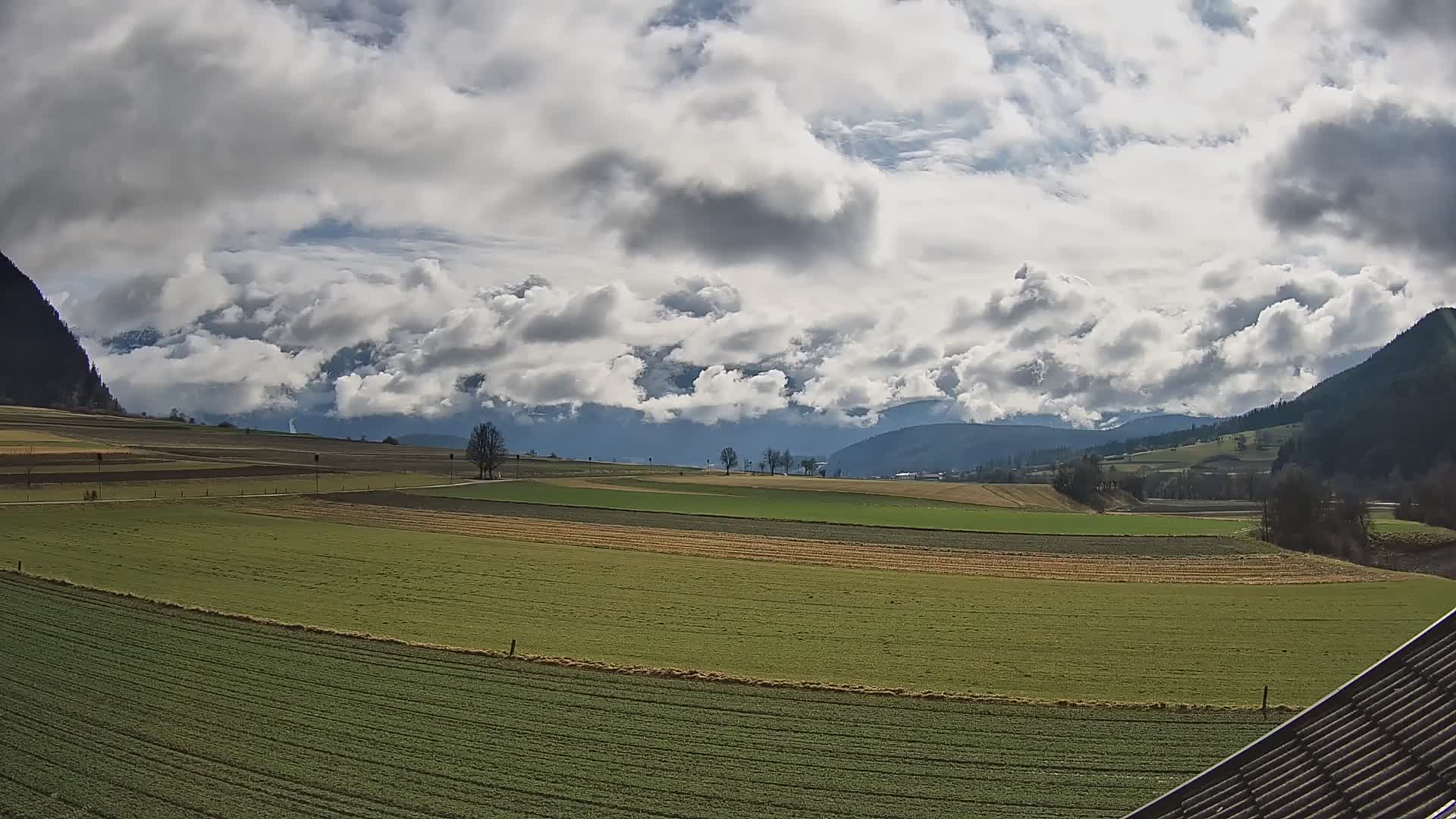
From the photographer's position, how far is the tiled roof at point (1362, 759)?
7773mm

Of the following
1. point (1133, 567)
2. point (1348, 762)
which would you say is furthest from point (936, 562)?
point (1348, 762)

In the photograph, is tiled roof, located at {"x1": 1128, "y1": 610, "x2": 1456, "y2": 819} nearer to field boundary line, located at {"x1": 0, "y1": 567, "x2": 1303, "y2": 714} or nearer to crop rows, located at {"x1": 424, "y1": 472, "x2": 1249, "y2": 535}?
field boundary line, located at {"x1": 0, "y1": 567, "x2": 1303, "y2": 714}

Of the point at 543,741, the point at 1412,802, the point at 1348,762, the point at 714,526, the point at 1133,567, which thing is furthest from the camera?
the point at 714,526

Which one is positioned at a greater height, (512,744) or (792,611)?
(512,744)

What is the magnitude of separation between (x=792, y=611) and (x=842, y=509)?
256 ft

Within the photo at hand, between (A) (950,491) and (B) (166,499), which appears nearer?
(B) (166,499)

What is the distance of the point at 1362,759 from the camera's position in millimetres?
8406

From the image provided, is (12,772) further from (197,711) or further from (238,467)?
(238,467)

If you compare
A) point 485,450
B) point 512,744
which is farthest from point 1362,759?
point 485,450

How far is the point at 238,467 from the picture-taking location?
140 m

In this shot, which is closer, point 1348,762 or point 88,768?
point 1348,762

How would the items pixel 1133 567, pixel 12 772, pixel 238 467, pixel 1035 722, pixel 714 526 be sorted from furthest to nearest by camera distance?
pixel 238 467, pixel 714 526, pixel 1133 567, pixel 1035 722, pixel 12 772

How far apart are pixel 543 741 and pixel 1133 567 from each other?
53892 millimetres

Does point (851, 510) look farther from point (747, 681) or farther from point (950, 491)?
point (747, 681)
